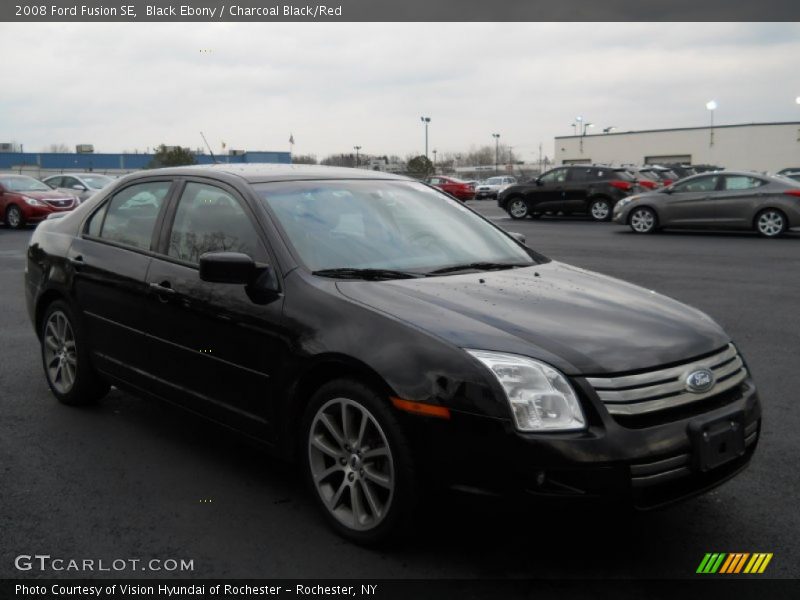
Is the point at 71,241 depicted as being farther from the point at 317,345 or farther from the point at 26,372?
the point at 317,345

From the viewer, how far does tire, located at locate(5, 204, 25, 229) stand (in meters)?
22.1

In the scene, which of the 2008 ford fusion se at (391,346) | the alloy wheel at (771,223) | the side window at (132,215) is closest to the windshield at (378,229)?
the 2008 ford fusion se at (391,346)

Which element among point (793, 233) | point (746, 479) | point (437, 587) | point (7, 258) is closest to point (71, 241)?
point (437, 587)

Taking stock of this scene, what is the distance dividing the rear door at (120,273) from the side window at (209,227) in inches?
8.8

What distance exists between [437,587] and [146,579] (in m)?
1.13

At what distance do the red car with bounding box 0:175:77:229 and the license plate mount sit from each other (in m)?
21.4

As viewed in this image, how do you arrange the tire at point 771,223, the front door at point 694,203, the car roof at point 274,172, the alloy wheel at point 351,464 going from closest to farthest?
the alloy wheel at point 351,464, the car roof at point 274,172, the tire at point 771,223, the front door at point 694,203

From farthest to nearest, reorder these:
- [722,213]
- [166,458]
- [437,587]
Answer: [722,213] → [166,458] → [437,587]

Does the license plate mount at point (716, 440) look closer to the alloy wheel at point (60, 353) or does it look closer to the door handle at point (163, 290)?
the door handle at point (163, 290)

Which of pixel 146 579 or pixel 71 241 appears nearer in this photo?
pixel 146 579

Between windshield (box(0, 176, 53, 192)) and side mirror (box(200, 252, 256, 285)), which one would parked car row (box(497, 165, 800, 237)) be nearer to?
windshield (box(0, 176, 53, 192))

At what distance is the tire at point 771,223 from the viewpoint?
17453mm

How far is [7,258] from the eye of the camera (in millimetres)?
14844

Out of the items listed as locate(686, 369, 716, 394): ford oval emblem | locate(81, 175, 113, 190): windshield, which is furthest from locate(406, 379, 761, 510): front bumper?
locate(81, 175, 113, 190): windshield
